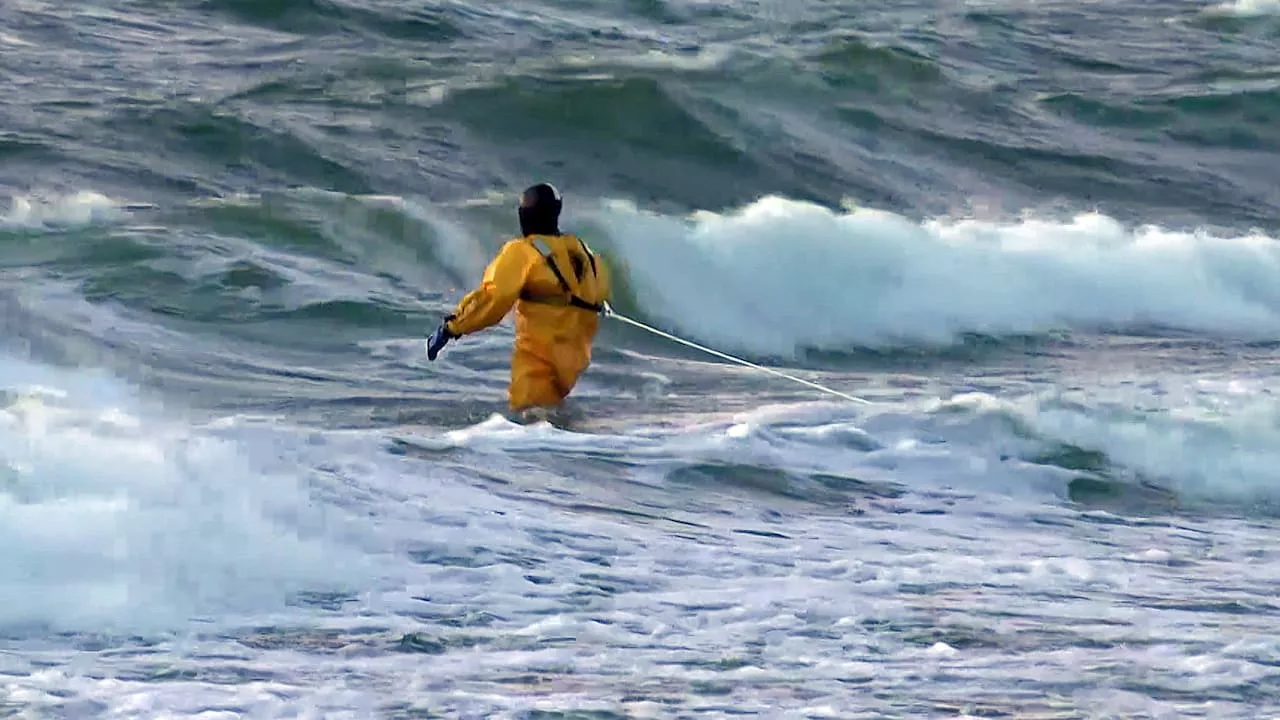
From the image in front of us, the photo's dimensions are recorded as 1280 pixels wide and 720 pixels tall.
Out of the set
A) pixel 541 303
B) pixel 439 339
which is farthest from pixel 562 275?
pixel 439 339

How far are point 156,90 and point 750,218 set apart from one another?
5.59 m

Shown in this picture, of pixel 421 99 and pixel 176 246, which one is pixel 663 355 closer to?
pixel 176 246

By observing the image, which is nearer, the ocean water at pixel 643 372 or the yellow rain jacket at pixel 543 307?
the ocean water at pixel 643 372

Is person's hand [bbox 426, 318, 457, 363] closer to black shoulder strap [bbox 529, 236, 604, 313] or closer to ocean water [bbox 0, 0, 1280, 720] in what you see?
ocean water [bbox 0, 0, 1280, 720]

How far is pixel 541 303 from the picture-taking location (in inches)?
364

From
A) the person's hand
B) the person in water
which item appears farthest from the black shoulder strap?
the person's hand

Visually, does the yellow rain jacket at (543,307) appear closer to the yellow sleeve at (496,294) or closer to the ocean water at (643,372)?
the yellow sleeve at (496,294)

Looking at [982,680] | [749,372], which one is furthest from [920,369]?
[982,680]

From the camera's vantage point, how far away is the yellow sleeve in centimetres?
896

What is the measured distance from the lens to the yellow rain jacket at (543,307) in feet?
29.5

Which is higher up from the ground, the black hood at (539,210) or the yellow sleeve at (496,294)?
the black hood at (539,210)

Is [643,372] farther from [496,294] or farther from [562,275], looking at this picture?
[496,294]

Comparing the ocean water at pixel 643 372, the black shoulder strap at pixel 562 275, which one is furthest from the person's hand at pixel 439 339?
the black shoulder strap at pixel 562 275

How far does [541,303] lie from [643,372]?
101 inches
